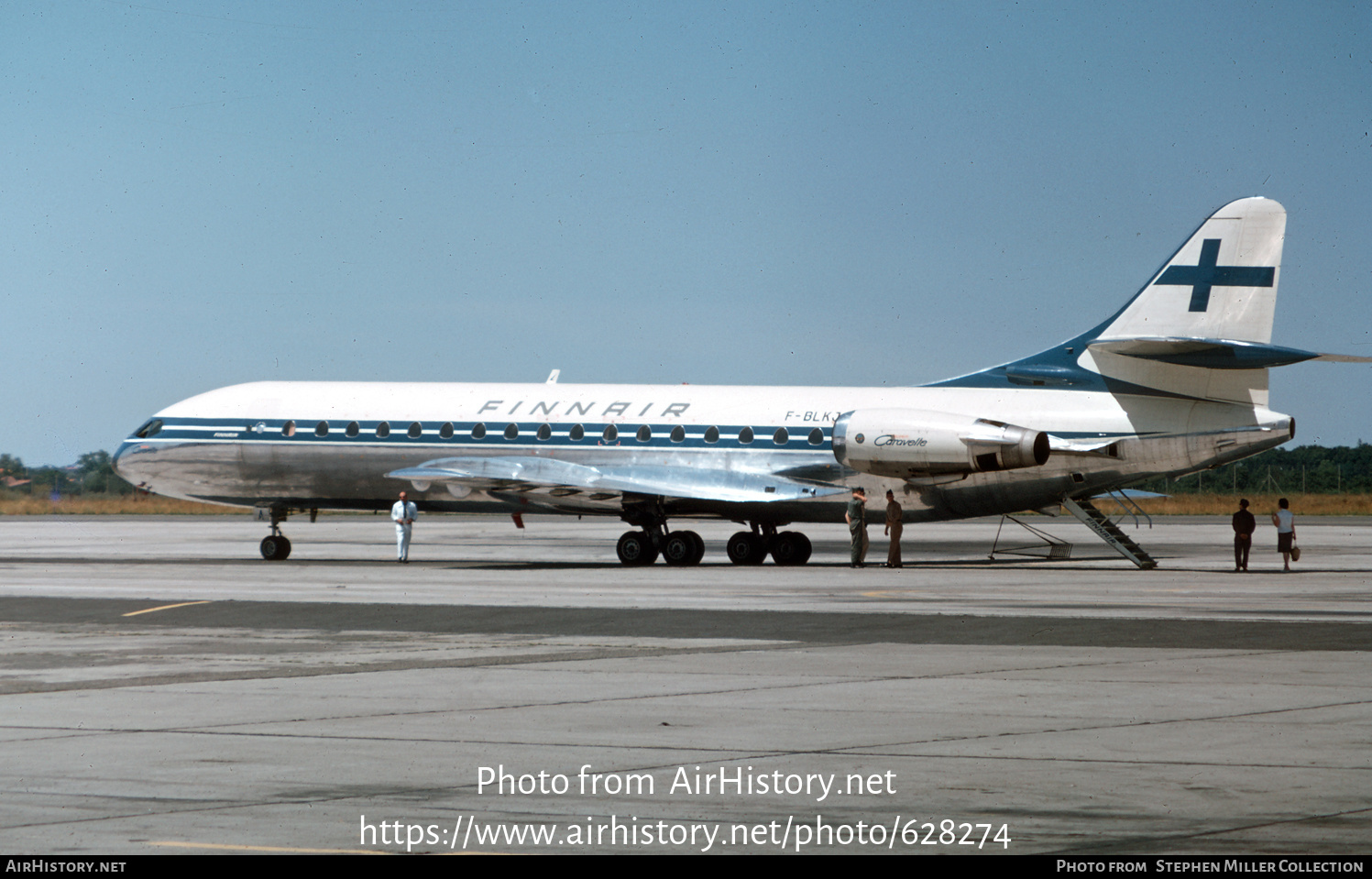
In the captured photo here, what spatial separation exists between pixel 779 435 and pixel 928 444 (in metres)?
3.61

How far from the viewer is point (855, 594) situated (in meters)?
24.3

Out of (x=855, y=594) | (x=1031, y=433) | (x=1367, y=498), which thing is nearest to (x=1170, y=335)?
(x=1031, y=433)

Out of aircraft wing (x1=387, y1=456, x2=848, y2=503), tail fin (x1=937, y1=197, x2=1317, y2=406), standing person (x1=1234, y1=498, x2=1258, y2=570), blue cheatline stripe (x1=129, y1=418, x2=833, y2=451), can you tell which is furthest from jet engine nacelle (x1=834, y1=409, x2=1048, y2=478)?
standing person (x1=1234, y1=498, x2=1258, y2=570)

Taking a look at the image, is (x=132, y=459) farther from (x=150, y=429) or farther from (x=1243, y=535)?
(x=1243, y=535)

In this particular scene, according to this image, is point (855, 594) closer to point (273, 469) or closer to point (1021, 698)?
point (1021, 698)

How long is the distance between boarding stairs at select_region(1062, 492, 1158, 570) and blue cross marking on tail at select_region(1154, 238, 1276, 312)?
4.79 meters

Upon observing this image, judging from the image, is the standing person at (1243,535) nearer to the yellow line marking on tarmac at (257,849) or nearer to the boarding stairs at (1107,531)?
the boarding stairs at (1107,531)

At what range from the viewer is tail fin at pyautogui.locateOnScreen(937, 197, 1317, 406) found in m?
31.1

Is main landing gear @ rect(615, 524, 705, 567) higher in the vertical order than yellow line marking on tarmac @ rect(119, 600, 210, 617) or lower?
higher

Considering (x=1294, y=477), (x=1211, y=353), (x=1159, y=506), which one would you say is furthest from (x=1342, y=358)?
(x=1294, y=477)

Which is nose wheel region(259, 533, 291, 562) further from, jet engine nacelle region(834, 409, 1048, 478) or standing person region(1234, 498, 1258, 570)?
standing person region(1234, 498, 1258, 570)

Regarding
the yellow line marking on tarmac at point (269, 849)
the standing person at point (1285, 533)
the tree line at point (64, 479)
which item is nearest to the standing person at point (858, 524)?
the standing person at point (1285, 533)

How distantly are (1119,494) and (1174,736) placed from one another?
2513cm

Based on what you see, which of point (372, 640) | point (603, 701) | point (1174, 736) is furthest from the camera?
point (372, 640)
